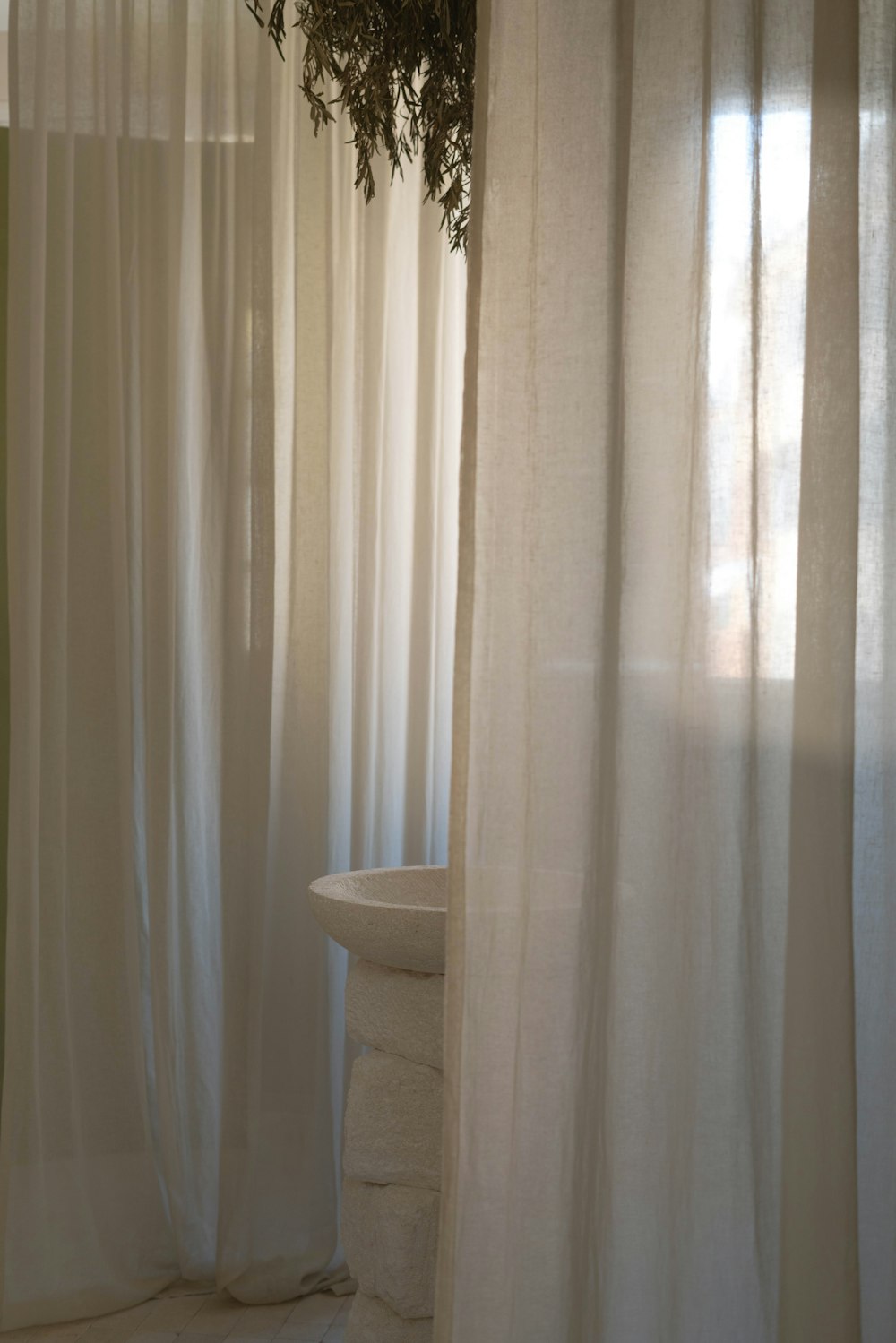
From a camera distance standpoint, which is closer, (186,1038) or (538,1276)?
(538,1276)

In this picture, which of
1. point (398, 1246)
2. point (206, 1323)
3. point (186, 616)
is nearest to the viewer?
point (398, 1246)

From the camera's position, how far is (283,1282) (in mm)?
2422

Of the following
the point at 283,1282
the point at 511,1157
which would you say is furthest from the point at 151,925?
the point at 511,1157

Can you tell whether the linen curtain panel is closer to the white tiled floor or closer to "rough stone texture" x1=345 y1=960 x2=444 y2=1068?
the white tiled floor

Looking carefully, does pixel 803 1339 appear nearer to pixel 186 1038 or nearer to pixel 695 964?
pixel 695 964

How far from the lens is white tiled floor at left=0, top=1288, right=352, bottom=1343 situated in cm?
226

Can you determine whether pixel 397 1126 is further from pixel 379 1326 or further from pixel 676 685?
pixel 676 685

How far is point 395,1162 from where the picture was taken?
6.44ft

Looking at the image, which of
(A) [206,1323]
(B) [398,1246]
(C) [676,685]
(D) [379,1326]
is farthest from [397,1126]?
(C) [676,685]

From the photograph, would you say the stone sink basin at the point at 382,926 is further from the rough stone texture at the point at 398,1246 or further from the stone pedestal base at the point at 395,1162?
the rough stone texture at the point at 398,1246

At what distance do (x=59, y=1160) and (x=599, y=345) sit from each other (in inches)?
71.5

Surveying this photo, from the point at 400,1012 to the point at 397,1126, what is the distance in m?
0.17

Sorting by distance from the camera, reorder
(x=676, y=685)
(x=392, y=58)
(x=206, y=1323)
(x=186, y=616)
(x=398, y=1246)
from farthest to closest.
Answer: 1. (x=186, y=616)
2. (x=206, y=1323)
3. (x=398, y=1246)
4. (x=392, y=58)
5. (x=676, y=685)

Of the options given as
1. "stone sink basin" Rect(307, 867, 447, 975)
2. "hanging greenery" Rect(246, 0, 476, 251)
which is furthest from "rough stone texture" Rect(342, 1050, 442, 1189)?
"hanging greenery" Rect(246, 0, 476, 251)
